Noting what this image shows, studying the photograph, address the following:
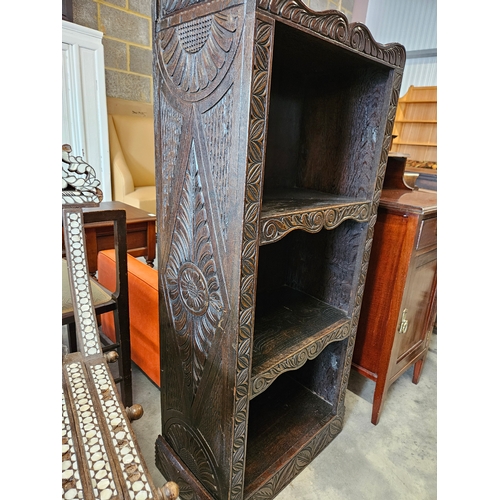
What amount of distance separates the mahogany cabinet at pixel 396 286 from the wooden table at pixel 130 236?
144cm

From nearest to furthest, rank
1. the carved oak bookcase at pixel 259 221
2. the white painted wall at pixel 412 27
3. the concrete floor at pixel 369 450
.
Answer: the carved oak bookcase at pixel 259 221, the concrete floor at pixel 369 450, the white painted wall at pixel 412 27

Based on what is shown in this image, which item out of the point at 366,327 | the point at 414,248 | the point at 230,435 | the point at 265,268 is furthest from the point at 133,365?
the point at 414,248

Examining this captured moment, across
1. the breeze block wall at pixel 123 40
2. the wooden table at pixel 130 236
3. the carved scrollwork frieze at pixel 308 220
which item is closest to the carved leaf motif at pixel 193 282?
the carved scrollwork frieze at pixel 308 220

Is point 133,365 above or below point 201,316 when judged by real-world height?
below

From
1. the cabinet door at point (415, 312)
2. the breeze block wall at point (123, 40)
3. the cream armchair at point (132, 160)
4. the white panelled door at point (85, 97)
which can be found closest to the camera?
the cabinet door at point (415, 312)

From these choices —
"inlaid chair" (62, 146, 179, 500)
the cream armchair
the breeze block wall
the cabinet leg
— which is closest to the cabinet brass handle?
the cabinet leg

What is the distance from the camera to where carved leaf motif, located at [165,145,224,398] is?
3.04 ft

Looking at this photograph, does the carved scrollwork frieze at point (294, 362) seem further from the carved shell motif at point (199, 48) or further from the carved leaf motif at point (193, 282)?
the carved shell motif at point (199, 48)

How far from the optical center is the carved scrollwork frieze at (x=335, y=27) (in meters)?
0.74

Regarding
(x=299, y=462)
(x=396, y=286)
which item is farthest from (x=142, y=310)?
(x=396, y=286)

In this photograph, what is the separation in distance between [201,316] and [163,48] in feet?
2.42

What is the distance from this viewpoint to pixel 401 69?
1121 millimetres

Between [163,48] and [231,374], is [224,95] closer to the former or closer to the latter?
[163,48]

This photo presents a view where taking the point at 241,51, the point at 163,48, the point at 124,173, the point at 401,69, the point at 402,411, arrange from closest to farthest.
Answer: the point at 241,51 → the point at 163,48 → the point at 401,69 → the point at 402,411 → the point at 124,173
